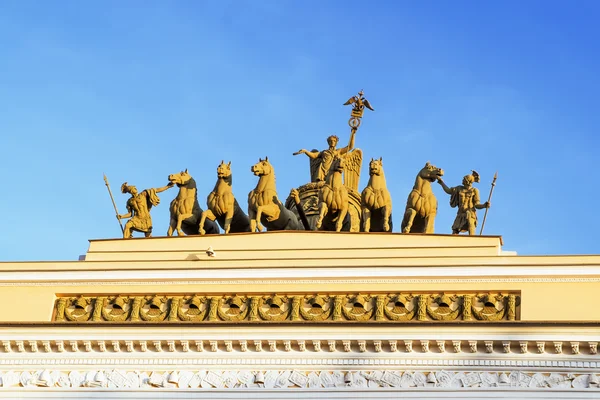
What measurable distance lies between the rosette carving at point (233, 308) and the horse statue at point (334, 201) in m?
2.46

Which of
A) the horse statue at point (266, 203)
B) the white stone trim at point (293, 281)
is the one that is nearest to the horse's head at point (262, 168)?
the horse statue at point (266, 203)

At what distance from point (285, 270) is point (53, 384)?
395cm

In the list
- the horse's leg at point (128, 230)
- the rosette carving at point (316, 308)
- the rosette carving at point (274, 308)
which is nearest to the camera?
the rosette carving at point (316, 308)

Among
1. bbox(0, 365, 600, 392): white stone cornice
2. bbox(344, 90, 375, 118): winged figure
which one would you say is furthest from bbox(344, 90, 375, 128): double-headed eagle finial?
bbox(0, 365, 600, 392): white stone cornice

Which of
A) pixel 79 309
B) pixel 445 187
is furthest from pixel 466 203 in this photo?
pixel 79 309

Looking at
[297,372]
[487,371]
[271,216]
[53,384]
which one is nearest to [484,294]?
[487,371]

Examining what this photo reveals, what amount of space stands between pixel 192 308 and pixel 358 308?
263 centimetres

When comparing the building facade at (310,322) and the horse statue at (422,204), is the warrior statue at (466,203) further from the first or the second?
the building facade at (310,322)

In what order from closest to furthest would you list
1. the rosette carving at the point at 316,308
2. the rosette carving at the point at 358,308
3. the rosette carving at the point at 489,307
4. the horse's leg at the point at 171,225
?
the rosette carving at the point at 489,307
the rosette carving at the point at 358,308
the rosette carving at the point at 316,308
the horse's leg at the point at 171,225

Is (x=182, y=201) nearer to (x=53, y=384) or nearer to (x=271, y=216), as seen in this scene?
(x=271, y=216)

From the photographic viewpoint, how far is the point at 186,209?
27125 millimetres

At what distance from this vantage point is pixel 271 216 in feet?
88.3

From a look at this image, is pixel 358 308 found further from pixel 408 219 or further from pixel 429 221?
pixel 429 221

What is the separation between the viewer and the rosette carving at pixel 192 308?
24.5 meters
